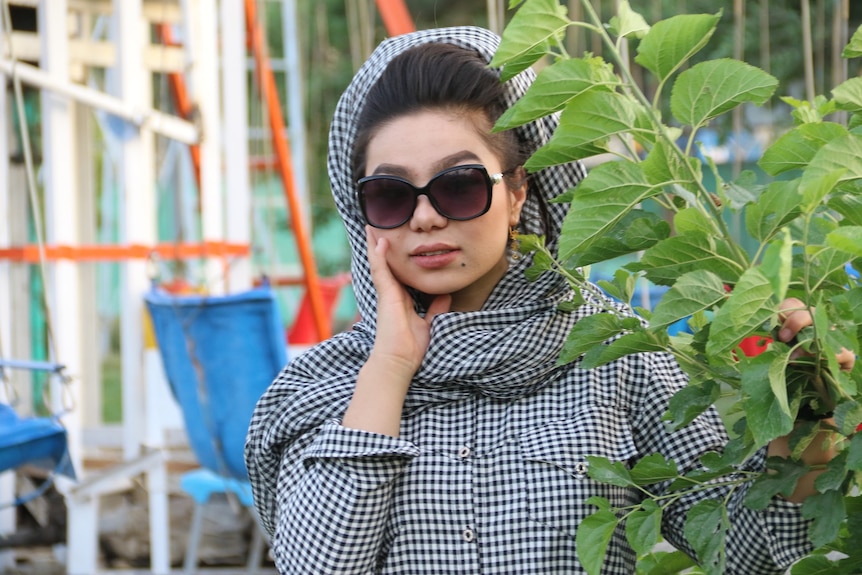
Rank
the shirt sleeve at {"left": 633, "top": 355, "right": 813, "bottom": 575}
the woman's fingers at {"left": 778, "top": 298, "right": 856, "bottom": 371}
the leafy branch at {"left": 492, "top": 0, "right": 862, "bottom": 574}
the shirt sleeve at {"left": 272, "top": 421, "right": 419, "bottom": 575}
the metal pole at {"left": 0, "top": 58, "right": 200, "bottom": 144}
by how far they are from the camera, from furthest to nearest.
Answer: the metal pole at {"left": 0, "top": 58, "right": 200, "bottom": 144} < the shirt sleeve at {"left": 272, "top": 421, "right": 419, "bottom": 575} < the shirt sleeve at {"left": 633, "top": 355, "right": 813, "bottom": 575} < the woman's fingers at {"left": 778, "top": 298, "right": 856, "bottom": 371} < the leafy branch at {"left": 492, "top": 0, "right": 862, "bottom": 574}

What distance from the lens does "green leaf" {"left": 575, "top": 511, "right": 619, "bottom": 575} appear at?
3.88 ft

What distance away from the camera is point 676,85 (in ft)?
3.24

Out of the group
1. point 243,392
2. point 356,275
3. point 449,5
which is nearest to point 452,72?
point 356,275

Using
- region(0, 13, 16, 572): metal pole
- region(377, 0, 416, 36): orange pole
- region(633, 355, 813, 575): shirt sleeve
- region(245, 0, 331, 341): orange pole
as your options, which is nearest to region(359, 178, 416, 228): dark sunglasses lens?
region(633, 355, 813, 575): shirt sleeve

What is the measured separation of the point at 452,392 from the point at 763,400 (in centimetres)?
72

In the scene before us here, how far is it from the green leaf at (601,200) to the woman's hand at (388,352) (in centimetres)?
58

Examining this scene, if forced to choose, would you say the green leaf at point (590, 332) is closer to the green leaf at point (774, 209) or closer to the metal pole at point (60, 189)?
the green leaf at point (774, 209)

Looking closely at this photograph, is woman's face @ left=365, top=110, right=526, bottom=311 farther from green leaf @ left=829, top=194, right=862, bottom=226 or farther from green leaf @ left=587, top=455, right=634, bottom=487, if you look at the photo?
green leaf @ left=829, top=194, right=862, bottom=226

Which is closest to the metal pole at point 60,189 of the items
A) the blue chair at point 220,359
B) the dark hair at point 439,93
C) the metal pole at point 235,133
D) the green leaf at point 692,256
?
the blue chair at point 220,359

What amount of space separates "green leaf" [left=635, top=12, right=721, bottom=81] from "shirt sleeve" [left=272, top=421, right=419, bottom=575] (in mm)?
685

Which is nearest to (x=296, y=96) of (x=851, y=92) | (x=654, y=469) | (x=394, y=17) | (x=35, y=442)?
(x=394, y=17)

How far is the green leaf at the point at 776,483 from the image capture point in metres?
1.14

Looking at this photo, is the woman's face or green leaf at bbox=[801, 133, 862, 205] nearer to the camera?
green leaf at bbox=[801, 133, 862, 205]

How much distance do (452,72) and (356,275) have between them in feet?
1.08
